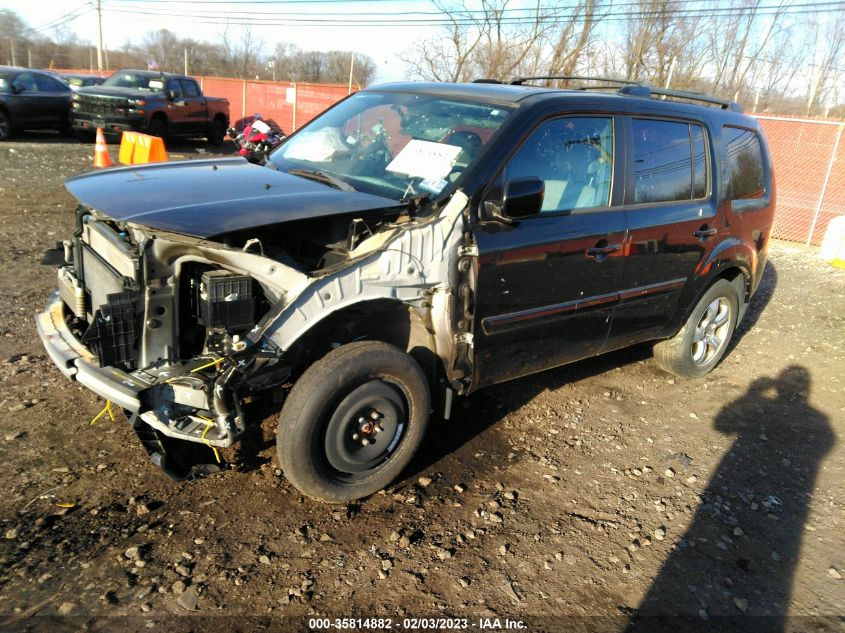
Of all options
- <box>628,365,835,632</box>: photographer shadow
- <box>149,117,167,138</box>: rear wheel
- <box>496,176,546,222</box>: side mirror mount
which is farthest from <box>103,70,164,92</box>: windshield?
<box>628,365,835,632</box>: photographer shadow

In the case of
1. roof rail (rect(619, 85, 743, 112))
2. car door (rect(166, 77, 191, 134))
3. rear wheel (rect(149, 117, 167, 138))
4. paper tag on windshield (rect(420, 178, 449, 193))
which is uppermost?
roof rail (rect(619, 85, 743, 112))

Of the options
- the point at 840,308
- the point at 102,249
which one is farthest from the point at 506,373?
the point at 840,308

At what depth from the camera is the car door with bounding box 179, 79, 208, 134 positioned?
17031mm

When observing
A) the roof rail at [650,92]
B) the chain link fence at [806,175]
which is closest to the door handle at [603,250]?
the roof rail at [650,92]

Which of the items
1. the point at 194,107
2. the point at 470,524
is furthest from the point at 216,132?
the point at 470,524

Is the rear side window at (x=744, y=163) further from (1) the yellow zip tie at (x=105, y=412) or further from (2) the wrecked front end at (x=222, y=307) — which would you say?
(1) the yellow zip tie at (x=105, y=412)

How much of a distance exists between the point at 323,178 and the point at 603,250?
1680 mm

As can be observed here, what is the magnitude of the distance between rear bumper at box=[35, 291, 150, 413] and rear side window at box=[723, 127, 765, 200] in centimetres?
425

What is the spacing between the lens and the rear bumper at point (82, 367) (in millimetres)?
2779

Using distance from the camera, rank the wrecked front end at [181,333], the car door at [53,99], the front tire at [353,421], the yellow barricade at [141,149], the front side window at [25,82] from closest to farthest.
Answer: the wrecked front end at [181,333], the front tire at [353,421], the yellow barricade at [141,149], the front side window at [25,82], the car door at [53,99]

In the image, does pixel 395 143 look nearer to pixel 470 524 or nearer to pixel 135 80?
pixel 470 524

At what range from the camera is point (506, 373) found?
12.0 ft

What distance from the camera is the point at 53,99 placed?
15.1m

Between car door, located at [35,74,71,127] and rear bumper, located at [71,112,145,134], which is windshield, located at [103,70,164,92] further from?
rear bumper, located at [71,112,145,134]
